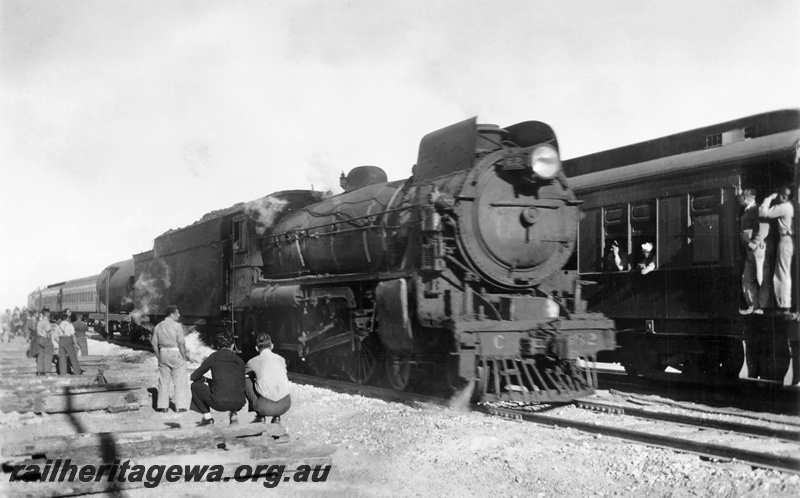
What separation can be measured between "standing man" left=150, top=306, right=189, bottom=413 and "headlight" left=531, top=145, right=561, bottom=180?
16.5 ft

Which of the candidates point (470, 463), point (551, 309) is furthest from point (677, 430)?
point (470, 463)

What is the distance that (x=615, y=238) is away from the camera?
10984 millimetres

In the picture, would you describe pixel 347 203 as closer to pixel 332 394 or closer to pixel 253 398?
pixel 332 394

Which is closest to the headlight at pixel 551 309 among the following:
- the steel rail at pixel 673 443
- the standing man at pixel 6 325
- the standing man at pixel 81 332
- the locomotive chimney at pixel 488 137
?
the steel rail at pixel 673 443

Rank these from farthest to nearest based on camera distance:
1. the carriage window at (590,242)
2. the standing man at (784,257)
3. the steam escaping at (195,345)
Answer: the steam escaping at (195,345), the carriage window at (590,242), the standing man at (784,257)

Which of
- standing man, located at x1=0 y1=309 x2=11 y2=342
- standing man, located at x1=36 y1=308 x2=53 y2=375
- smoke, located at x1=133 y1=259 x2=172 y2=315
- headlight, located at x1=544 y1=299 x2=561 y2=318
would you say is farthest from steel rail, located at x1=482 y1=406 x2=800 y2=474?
standing man, located at x1=0 y1=309 x2=11 y2=342

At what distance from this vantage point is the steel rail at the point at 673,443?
18.6 feet

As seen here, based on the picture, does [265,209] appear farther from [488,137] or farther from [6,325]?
[6,325]

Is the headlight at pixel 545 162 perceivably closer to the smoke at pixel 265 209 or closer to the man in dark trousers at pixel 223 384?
the man in dark trousers at pixel 223 384

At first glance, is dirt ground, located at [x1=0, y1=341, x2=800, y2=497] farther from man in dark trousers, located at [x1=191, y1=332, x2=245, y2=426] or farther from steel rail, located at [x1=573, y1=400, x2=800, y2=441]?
steel rail, located at [x1=573, y1=400, x2=800, y2=441]

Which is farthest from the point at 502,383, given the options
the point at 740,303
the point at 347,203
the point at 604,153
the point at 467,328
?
the point at 604,153

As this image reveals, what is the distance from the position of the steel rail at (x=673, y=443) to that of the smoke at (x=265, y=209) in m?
6.84

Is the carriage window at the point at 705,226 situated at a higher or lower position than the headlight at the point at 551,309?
higher

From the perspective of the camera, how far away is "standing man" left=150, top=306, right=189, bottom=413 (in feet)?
29.6
